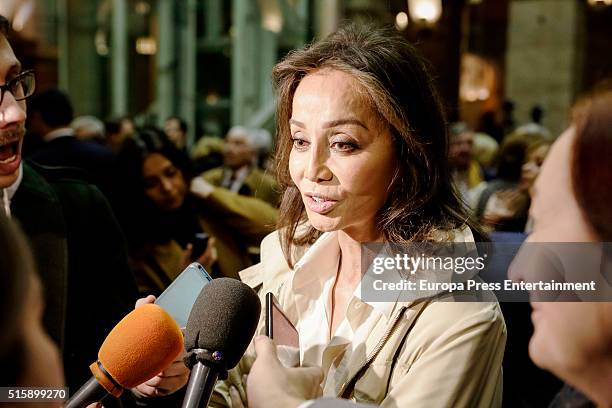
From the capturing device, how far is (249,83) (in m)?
10.9

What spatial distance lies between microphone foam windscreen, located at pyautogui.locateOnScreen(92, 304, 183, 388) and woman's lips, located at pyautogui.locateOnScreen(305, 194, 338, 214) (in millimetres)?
338

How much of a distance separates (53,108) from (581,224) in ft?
14.9

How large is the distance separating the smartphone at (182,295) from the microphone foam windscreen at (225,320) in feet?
0.61

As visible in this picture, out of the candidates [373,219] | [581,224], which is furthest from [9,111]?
[581,224]

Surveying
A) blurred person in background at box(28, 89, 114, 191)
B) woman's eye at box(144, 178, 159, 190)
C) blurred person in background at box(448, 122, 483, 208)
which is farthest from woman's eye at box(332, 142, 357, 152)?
blurred person in background at box(448, 122, 483, 208)

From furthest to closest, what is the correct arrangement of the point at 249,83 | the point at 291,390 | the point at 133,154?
1. the point at 249,83
2. the point at 133,154
3. the point at 291,390

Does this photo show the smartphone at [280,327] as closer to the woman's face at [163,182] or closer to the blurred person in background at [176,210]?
the blurred person in background at [176,210]

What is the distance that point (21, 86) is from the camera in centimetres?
166

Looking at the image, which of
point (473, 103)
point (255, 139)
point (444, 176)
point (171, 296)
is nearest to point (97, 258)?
point (171, 296)

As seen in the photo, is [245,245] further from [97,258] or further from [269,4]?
[269,4]

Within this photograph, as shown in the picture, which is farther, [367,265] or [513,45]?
[513,45]

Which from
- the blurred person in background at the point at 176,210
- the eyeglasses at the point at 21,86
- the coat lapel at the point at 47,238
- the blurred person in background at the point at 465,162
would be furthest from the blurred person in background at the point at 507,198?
the eyeglasses at the point at 21,86

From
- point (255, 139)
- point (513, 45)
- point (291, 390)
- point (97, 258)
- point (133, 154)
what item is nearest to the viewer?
point (291, 390)

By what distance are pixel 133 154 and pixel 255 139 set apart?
124 inches
